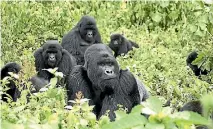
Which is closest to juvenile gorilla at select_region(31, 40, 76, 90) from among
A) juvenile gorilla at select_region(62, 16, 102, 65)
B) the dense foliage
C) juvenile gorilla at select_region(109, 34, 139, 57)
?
the dense foliage

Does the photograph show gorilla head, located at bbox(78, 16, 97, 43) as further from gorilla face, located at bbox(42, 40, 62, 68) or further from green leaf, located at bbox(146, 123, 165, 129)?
green leaf, located at bbox(146, 123, 165, 129)

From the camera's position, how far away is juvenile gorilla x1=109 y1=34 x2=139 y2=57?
11.7 meters

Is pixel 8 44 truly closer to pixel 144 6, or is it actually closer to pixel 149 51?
pixel 149 51

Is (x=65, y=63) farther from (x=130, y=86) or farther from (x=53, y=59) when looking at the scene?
(x=130, y=86)

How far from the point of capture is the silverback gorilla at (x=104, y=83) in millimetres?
6105

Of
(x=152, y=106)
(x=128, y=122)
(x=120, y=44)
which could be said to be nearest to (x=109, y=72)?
(x=152, y=106)

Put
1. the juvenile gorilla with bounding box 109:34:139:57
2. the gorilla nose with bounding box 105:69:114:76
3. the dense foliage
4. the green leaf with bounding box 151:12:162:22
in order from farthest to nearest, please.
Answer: the green leaf with bounding box 151:12:162:22, the juvenile gorilla with bounding box 109:34:139:57, the gorilla nose with bounding box 105:69:114:76, the dense foliage

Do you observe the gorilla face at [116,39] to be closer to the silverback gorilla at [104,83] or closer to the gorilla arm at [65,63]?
the gorilla arm at [65,63]

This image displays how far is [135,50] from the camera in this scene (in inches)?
411

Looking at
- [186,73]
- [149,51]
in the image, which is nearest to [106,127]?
[186,73]

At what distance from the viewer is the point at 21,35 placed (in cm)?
1105

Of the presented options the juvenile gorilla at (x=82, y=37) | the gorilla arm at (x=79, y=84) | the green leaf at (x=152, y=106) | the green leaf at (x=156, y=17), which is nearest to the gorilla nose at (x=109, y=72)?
the gorilla arm at (x=79, y=84)

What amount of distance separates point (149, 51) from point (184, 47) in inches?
46.7

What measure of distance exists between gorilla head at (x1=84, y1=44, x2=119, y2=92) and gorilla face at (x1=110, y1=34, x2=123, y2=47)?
218 inches
